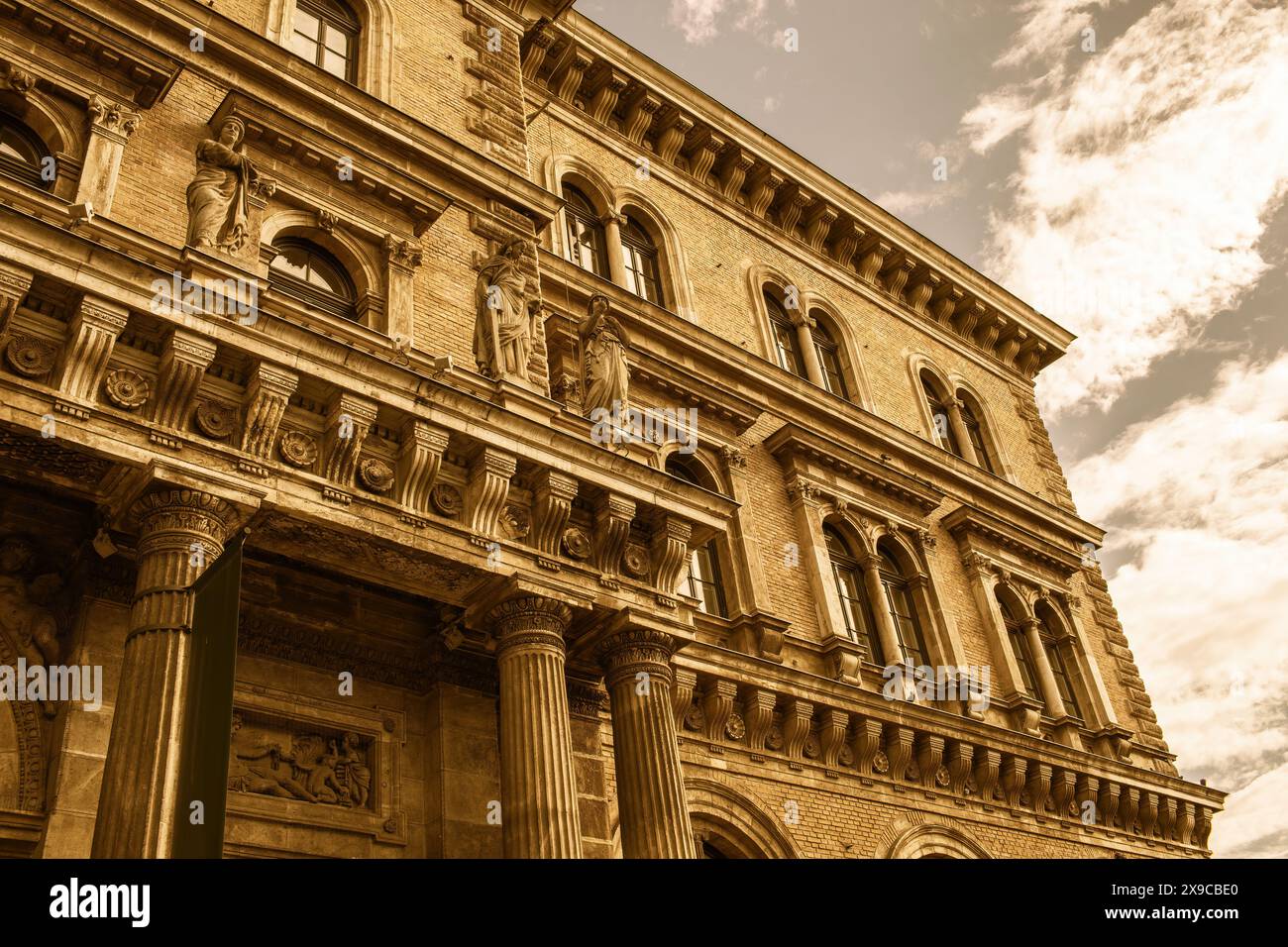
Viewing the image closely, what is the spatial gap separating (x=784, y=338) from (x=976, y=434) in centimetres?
575

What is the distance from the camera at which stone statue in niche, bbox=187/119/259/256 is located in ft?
32.8

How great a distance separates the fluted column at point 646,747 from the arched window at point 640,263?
8130 mm

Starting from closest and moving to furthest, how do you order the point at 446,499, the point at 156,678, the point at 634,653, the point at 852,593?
the point at 156,678 < the point at 446,499 < the point at 634,653 < the point at 852,593

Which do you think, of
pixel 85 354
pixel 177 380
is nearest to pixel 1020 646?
pixel 177 380

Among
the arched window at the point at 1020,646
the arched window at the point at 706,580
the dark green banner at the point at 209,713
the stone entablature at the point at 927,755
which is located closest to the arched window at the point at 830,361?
the arched window at the point at 1020,646

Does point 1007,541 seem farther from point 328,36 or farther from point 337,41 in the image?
point 328,36

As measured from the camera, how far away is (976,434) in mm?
23672

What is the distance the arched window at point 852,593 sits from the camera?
17.1 m

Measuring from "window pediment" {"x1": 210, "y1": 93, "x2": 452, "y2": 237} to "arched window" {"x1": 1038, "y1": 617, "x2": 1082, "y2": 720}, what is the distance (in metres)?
13.6

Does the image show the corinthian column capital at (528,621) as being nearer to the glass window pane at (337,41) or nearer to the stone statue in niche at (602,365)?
the stone statue in niche at (602,365)

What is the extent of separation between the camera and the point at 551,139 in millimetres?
18344

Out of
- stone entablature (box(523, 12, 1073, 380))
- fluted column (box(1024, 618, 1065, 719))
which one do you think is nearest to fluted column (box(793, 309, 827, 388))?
stone entablature (box(523, 12, 1073, 380))

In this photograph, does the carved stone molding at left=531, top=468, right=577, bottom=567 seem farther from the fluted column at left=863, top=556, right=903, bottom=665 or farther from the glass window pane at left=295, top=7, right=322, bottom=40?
the fluted column at left=863, top=556, right=903, bottom=665

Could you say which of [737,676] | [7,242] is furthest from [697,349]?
[7,242]
